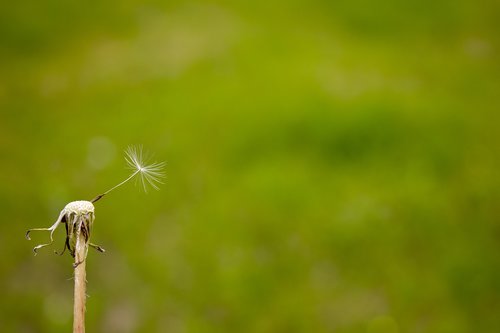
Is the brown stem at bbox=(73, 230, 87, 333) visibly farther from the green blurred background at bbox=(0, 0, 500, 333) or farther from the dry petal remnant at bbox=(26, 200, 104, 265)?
the green blurred background at bbox=(0, 0, 500, 333)

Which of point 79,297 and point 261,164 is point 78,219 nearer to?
point 79,297

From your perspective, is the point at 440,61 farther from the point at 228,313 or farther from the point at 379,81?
the point at 228,313

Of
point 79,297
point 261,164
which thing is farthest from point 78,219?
point 261,164

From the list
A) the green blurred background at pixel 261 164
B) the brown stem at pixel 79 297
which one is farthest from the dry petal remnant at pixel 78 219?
the green blurred background at pixel 261 164

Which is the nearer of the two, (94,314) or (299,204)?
(94,314)

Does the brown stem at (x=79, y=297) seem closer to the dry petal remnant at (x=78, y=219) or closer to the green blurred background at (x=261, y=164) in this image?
the dry petal remnant at (x=78, y=219)

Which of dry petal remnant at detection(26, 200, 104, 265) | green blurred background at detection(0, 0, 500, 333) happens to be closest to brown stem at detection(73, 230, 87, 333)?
dry petal remnant at detection(26, 200, 104, 265)

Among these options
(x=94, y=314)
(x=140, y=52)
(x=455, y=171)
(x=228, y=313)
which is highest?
(x=140, y=52)

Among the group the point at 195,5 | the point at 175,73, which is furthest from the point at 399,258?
the point at 195,5
